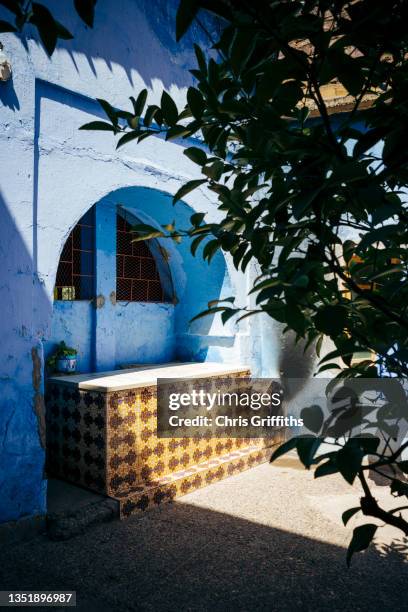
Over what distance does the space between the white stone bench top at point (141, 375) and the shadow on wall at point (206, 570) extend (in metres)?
1.09

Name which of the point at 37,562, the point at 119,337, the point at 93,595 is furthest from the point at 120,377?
the point at 93,595

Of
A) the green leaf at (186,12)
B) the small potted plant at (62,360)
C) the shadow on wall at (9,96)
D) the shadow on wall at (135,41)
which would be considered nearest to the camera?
the green leaf at (186,12)

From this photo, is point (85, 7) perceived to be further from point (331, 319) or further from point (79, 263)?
point (79, 263)

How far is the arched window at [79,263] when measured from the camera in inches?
188

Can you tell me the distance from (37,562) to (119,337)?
8.36ft

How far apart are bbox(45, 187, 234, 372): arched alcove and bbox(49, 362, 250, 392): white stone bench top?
28cm

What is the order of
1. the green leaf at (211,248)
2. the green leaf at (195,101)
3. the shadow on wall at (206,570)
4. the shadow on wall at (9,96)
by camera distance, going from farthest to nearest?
the shadow on wall at (9,96), the shadow on wall at (206,570), the green leaf at (211,248), the green leaf at (195,101)

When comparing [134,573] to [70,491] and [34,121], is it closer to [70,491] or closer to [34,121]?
[70,491]

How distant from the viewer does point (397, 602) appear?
2676 millimetres

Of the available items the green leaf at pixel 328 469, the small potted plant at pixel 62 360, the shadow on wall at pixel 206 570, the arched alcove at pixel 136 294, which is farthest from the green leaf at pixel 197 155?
the small potted plant at pixel 62 360

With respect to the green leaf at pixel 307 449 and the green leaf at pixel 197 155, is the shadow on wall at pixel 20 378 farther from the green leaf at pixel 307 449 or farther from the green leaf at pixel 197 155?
the green leaf at pixel 307 449

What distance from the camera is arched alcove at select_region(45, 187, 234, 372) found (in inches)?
190

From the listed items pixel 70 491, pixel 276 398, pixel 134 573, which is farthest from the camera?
pixel 276 398

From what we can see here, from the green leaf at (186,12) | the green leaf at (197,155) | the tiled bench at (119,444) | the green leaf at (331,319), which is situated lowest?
the tiled bench at (119,444)
